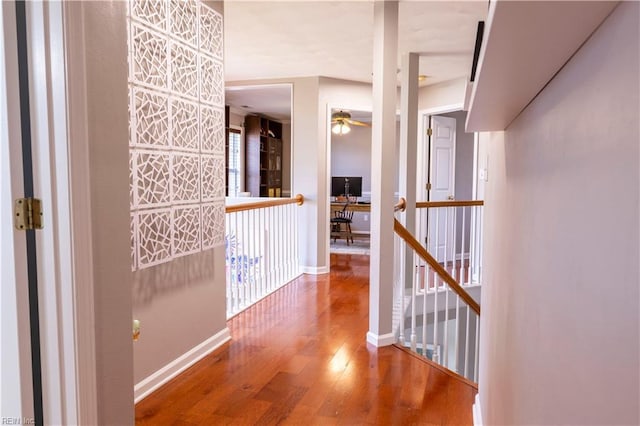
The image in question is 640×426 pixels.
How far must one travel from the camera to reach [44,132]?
113 cm

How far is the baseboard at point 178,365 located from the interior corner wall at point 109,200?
750 mm

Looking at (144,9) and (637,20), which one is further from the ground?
(144,9)

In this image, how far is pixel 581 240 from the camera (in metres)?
0.67

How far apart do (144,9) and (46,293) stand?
5.17ft

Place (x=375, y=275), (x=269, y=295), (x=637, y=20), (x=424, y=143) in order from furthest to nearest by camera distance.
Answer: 1. (x=424, y=143)
2. (x=269, y=295)
3. (x=375, y=275)
4. (x=637, y=20)

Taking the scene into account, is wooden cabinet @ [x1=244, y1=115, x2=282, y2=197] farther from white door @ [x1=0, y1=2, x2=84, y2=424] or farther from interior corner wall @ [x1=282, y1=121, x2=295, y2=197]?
white door @ [x1=0, y1=2, x2=84, y2=424]

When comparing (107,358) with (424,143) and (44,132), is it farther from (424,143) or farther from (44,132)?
(424,143)

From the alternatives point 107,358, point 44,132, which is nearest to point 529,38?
point 44,132

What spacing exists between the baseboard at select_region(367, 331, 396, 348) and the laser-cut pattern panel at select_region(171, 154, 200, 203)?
60.1 inches

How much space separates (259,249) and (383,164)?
68.6 inches

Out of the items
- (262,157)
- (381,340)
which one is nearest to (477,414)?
(381,340)

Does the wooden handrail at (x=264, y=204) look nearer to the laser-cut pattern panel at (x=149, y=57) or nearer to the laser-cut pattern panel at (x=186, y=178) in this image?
the laser-cut pattern panel at (x=186, y=178)

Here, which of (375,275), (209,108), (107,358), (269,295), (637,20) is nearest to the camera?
(637,20)

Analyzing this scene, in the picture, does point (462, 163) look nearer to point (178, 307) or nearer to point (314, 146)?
point (314, 146)
